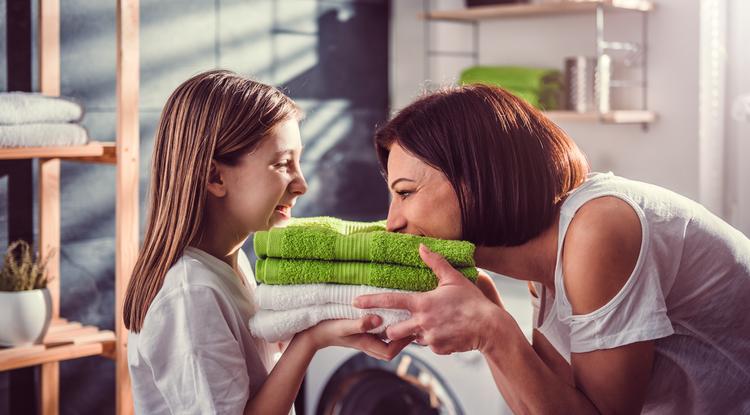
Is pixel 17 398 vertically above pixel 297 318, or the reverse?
pixel 297 318

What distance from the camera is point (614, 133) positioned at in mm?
2766

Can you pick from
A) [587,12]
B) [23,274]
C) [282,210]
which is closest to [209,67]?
[23,274]

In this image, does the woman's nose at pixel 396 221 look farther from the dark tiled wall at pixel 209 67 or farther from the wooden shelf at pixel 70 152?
the dark tiled wall at pixel 209 67

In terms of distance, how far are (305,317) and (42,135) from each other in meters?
1.10

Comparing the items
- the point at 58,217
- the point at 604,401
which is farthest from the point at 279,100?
the point at 58,217

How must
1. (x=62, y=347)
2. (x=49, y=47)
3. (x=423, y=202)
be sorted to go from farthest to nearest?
(x=49, y=47) < (x=62, y=347) < (x=423, y=202)

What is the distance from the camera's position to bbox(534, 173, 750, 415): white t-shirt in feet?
3.81

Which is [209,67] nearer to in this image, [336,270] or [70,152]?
[70,152]

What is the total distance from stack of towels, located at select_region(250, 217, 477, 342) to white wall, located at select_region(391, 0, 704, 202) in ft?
5.38

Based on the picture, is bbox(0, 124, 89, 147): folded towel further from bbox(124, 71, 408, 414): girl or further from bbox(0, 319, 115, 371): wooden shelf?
bbox(124, 71, 408, 414): girl

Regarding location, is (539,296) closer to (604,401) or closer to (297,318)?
(604,401)

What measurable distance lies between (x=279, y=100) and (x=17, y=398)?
4.69ft

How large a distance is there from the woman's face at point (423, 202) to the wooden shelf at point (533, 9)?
1.47 m

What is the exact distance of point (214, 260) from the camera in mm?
1317
